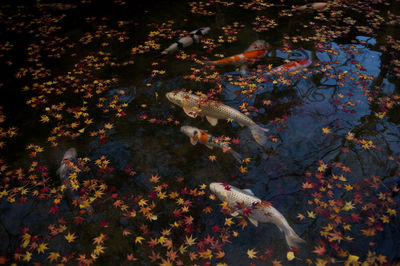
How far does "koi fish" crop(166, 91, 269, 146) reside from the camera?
5738 mm

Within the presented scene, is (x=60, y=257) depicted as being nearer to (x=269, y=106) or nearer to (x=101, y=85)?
(x=101, y=85)

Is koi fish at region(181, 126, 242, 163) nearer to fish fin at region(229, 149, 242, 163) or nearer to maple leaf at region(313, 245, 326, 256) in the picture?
fish fin at region(229, 149, 242, 163)

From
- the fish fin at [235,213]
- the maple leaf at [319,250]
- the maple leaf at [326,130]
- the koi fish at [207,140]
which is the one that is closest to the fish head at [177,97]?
the koi fish at [207,140]

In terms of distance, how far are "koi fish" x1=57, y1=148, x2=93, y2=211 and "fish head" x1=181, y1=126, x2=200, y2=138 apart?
2.41 m

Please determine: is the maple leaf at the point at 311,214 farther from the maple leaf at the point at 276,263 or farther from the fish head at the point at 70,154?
the fish head at the point at 70,154

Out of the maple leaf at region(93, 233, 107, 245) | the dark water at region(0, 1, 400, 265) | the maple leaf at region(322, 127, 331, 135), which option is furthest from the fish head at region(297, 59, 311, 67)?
the maple leaf at region(93, 233, 107, 245)

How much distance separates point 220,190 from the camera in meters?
4.65

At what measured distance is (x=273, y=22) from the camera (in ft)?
32.4

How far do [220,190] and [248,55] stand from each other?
16.0 feet

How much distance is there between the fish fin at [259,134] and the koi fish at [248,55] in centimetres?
278

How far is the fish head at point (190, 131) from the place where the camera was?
217 inches

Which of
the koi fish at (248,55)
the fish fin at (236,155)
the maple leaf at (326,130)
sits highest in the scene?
the koi fish at (248,55)

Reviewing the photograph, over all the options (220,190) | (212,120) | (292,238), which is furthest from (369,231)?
(212,120)

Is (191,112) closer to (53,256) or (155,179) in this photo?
(155,179)
